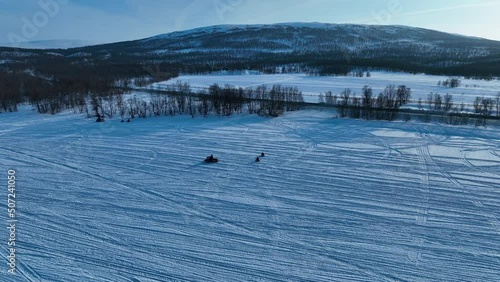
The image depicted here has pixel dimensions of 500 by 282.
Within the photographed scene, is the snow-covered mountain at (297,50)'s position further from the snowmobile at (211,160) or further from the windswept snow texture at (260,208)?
the snowmobile at (211,160)

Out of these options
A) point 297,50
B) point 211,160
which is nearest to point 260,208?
point 211,160

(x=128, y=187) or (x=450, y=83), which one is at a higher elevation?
(x=450, y=83)

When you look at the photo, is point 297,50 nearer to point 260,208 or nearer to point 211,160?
point 211,160

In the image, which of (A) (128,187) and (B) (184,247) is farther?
(A) (128,187)

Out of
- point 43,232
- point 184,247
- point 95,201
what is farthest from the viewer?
point 95,201

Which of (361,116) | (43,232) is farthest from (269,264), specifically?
(361,116)

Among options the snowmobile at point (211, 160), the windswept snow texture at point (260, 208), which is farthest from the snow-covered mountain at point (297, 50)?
the snowmobile at point (211, 160)

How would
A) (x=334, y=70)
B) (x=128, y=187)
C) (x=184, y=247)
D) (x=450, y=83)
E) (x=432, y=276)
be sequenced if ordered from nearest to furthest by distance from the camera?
(x=432, y=276), (x=184, y=247), (x=128, y=187), (x=450, y=83), (x=334, y=70)

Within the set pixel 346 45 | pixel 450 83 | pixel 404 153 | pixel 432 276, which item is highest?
pixel 346 45

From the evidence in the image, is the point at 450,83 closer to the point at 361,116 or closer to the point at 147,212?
the point at 361,116
